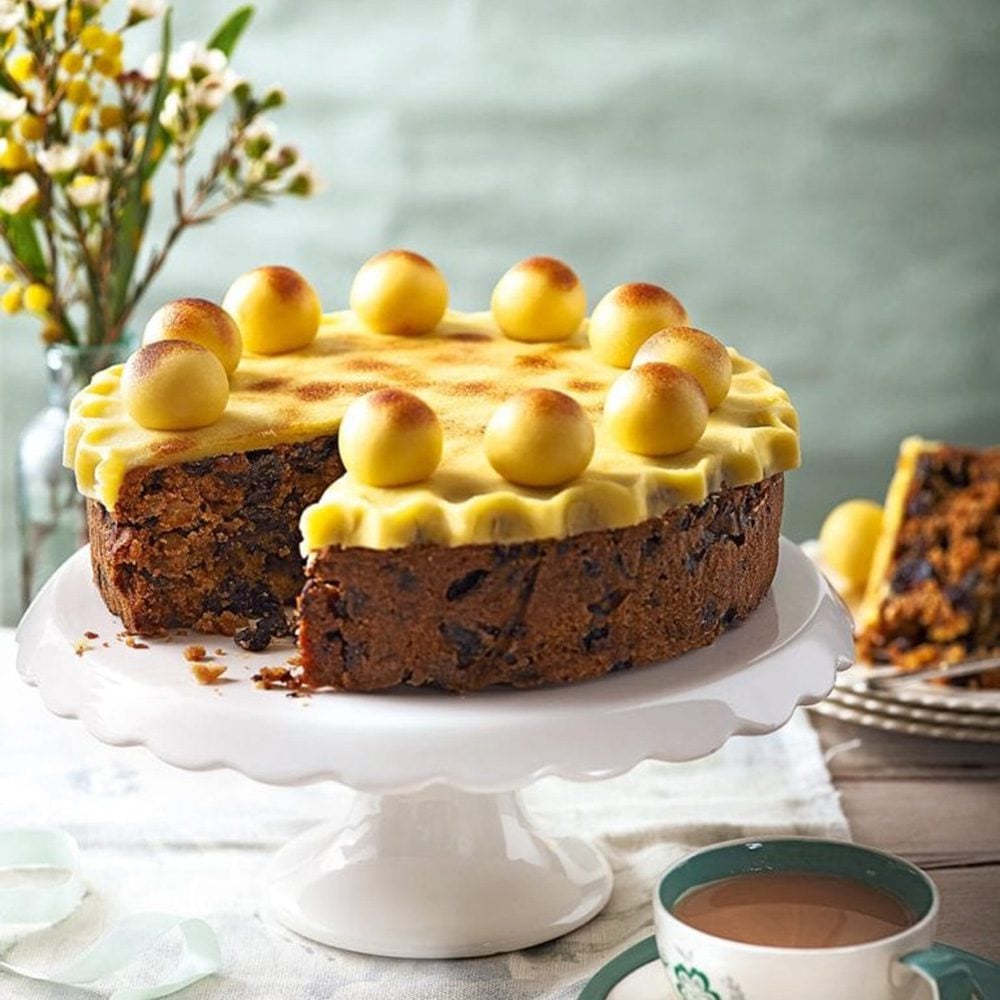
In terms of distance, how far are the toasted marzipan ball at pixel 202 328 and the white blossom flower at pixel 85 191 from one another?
587 mm

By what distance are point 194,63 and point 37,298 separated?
0.49 m

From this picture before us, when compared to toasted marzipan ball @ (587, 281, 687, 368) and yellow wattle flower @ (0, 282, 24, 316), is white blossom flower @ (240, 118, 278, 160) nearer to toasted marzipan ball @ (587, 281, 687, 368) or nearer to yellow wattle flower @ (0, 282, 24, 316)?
yellow wattle flower @ (0, 282, 24, 316)

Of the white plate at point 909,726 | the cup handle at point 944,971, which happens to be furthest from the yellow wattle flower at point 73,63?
the cup handle at point 944,971

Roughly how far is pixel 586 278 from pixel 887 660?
5.48 feet

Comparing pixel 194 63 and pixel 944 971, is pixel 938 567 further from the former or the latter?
pixel 194 63

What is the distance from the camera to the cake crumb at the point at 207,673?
79.9 inches

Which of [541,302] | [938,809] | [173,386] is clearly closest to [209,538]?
[173,386]

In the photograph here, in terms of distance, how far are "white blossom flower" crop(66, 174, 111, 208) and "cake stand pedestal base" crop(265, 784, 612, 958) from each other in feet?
3.65

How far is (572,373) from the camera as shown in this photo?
2.47 meters

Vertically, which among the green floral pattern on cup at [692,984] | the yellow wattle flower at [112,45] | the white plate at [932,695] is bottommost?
the white plate at [932,695]

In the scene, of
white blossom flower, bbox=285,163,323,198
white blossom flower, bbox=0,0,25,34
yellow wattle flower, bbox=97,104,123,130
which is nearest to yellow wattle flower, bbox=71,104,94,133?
yellow wattle flower, bbox=97,104,123,130

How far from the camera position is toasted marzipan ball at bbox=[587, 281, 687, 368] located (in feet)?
8.11

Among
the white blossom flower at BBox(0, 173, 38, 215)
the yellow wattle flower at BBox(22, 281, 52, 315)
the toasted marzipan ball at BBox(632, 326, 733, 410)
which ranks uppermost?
the white blossom flower at BBox(0, 173, 38, 215)

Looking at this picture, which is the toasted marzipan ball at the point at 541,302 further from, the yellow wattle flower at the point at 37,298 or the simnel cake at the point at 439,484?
the yellow wattle flower at the point at 37,298
